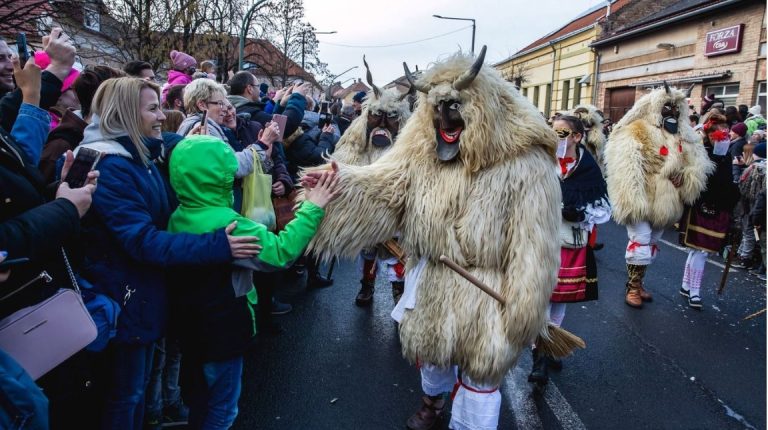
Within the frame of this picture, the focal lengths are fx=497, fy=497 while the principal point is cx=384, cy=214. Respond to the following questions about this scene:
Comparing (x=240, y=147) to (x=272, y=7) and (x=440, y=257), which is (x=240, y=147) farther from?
(x=272, y=7)

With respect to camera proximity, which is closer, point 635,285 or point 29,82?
point 29,82

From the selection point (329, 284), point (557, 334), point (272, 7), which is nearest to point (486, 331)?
point (557, 334)

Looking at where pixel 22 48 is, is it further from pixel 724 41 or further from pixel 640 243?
pixel 724 41

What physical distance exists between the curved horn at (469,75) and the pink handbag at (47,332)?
190 cm

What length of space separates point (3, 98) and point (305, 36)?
2656 centimetres

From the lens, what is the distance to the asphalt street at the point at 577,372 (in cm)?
323

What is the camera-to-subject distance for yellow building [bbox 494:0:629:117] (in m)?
24.9

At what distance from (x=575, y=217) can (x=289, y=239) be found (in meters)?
2.27

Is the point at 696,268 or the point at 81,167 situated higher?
the point at 81,167

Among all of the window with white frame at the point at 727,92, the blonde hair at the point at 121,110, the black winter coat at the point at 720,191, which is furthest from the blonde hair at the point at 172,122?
the window with white frame at the point at 727,92

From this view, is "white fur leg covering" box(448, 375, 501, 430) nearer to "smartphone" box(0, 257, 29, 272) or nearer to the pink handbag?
the pink handbag

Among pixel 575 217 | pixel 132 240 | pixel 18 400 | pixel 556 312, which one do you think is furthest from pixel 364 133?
pixel 18 400

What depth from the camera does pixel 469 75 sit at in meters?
2.45

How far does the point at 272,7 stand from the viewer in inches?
844
